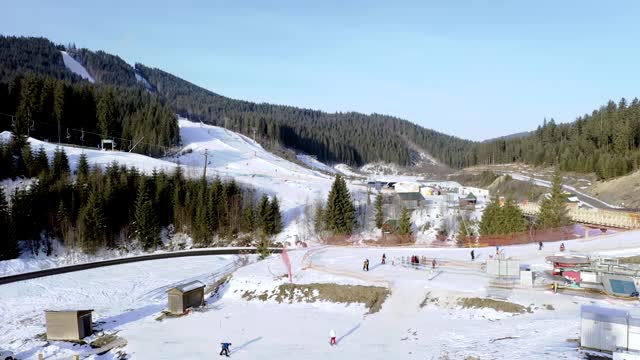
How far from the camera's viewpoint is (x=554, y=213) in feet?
156

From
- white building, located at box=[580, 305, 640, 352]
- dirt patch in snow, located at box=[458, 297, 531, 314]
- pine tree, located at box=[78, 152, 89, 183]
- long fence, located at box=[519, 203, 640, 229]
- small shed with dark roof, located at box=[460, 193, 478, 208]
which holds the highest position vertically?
pine tree, located at box=[78, 152, 89, 183]

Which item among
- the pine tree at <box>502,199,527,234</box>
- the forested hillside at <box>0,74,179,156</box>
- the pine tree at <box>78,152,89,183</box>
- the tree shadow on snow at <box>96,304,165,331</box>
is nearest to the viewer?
the tree shadow on snow at <box>96,304,165,331</box>

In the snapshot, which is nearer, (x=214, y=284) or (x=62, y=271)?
(x=214, y=284)

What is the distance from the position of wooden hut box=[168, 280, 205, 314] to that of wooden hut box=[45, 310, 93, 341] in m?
5.26

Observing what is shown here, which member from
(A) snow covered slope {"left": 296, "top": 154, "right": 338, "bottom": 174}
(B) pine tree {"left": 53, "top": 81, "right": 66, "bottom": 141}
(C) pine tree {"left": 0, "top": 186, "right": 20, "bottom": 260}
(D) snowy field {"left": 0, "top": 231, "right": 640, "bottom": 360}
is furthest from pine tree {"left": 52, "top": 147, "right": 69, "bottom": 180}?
(A) snow covered slope {"left": 296, "top": 154, "right": 338, "bottom": 174}

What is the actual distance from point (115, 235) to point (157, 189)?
8.28 m

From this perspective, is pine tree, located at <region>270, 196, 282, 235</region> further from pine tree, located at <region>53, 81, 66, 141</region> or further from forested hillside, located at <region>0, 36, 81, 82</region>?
forested hillside, located at <region>0, 36, 81, 82</region>

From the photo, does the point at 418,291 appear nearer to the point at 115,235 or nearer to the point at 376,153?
the point at 115,235

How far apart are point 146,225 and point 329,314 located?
32055 millimetres

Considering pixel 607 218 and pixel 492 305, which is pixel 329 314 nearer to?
pixel 492 305

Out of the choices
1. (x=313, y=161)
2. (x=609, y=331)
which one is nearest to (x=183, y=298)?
(x=609, y=331)

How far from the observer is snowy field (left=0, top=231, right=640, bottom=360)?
2180 centimetres

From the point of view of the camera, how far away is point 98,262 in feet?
144

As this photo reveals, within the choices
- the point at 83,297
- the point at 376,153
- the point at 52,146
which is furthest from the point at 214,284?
the point at 376,153
